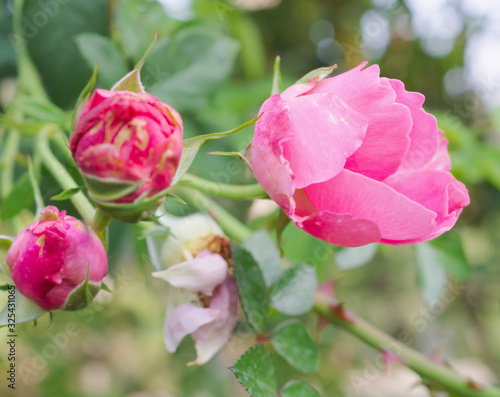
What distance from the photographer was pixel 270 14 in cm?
122

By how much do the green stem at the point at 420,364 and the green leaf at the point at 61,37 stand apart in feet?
1.48

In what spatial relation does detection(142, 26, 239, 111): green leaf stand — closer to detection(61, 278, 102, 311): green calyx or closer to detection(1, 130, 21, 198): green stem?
detection(1, 130, 21, 198): green stem

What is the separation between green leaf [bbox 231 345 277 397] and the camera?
1.11 feet

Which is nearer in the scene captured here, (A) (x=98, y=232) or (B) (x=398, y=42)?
(A) (x=98, y=232)

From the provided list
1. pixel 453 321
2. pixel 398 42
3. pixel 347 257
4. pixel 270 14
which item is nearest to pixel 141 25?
pixel 347 257

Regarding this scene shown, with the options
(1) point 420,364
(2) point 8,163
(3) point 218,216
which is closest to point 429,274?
(1) point 420,364

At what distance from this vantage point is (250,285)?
0.41 m

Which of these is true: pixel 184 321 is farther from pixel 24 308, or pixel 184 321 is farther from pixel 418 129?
pixel 418 129

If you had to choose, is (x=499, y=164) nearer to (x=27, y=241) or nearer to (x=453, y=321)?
(x=27, y=241)

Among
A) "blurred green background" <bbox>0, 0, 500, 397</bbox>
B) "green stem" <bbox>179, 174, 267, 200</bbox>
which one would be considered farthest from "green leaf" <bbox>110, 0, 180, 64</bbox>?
"green stem" <bbox>179, 174, 267, 200</bbox>

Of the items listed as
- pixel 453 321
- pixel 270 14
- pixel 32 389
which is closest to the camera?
pixel 32 389

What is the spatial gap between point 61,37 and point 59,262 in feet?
1.45

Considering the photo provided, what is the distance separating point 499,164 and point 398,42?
0.54 metres

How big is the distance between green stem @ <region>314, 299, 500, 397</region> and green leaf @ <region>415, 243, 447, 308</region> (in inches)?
5.1
